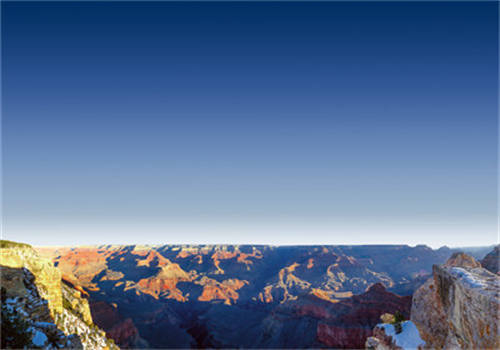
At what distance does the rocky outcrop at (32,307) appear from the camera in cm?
1499

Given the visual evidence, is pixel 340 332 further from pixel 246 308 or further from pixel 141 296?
pixel 141 296

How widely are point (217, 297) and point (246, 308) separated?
28.6 m

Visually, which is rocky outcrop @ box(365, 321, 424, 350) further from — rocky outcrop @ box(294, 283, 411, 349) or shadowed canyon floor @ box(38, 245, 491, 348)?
shadowed canyon floor @ box(38, 245, 491, 348)

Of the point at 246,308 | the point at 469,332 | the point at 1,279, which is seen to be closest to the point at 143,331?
the point at 246,308

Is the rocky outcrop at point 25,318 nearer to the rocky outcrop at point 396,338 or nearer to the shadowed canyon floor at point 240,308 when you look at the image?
the rocky outcrop at point 396,338

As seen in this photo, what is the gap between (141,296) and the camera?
137 m

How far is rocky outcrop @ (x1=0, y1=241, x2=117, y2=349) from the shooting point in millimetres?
14995

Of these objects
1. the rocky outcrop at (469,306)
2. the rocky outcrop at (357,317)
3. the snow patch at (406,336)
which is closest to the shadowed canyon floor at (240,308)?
the rocky outcrop at (357,317)

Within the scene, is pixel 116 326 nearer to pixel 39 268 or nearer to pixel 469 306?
pixel 39 268

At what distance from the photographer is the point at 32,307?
719 inches

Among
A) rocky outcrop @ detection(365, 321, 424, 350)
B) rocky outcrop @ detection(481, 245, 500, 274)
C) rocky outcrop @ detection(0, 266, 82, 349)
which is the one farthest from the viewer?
rocky outcrop @ detection(481, 245, 500, 274)

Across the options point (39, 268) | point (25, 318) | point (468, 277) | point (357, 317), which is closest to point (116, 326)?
point (39, 268)

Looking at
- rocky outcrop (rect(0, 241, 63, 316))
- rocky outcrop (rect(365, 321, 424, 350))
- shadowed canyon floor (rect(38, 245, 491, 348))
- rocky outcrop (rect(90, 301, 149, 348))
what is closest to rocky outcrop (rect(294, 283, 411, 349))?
shadowed canyon floor (rect(38, 245, 491, 348))

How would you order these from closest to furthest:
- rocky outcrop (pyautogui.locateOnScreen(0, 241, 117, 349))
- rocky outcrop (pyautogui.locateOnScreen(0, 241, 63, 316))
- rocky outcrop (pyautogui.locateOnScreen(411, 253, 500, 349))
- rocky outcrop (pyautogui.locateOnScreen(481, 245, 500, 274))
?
rocky outcrop (pyautogui.locateOnScreen(411, 253, 500, 349))
rocky outcrop (pyautogui.locateOnScreen(0, 241, 117, 349))
rocky outcrop (pyautogui.locateOnScreen(0, 241, 63, 316))
rocky outcrop (pyautogui.locateOnScreen(481, 245, 500, 274))
